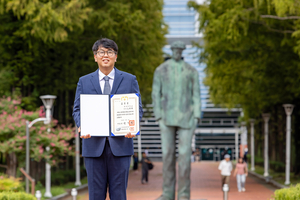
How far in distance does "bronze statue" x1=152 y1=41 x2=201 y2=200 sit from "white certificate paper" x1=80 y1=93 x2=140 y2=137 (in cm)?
523

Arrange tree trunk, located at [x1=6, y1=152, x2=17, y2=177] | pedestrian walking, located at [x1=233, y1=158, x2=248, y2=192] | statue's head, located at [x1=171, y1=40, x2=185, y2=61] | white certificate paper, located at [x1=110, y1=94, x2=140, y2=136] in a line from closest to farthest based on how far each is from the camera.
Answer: white certificate paper, located at [x1=110, y1=94, x2=140, y2=136], statue's head, located at [x1=171, y1=40, x2=185, y2=61], tree trunk, located at [x1=6, y1=152, x2=17, y2=177], pedestrian walking, located at [x1=233, y1=158, x2=248, y2=192]

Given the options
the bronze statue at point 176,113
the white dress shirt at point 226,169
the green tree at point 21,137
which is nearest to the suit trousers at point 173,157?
the bronze statue at point 176,113

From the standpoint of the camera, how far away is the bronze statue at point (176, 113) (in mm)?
10250

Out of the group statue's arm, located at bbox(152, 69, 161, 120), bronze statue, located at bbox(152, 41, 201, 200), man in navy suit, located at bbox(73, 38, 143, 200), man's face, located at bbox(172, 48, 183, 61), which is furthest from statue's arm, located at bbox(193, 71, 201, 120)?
man in navy suit, located at bbox(73, 38, 143, 200)

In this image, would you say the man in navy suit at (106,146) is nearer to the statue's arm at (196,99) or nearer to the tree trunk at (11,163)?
the statue's arm at (196,99)

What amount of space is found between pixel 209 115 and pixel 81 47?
7060 centimetres

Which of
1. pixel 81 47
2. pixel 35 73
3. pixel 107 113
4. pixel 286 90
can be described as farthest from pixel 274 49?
pixel 107 113

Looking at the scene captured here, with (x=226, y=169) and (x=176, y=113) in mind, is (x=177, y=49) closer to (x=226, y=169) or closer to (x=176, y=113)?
(x=176, y=113)

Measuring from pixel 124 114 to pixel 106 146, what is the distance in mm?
357

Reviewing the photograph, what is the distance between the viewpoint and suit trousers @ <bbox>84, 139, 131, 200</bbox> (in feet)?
16.6

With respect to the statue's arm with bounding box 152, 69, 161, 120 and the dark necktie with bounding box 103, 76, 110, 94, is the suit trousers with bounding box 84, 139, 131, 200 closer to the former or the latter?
the dark necktie with bounding box 103, 76, 110, 94

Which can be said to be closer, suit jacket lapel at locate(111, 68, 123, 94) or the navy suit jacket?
the navy suit jacket

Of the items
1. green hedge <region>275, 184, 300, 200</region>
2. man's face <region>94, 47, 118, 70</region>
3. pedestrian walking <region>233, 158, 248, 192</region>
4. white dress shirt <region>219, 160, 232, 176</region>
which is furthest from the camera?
pedestrian walking <region>233, 158, 248, 192</region>

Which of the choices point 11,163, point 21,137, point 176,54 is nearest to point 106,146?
point 176,54
